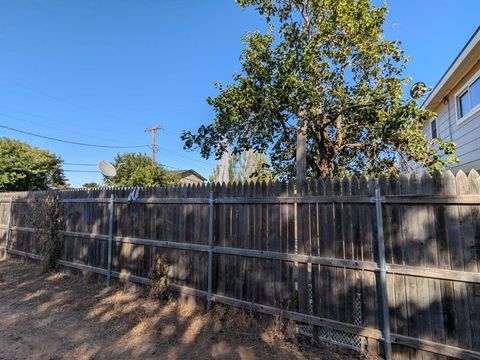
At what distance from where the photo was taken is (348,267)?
326 cm

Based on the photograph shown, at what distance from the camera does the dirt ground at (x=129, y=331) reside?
10.9 feet

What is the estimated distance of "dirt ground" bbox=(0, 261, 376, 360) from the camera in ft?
10.9

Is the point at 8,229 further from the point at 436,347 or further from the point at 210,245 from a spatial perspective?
the point at 436,347

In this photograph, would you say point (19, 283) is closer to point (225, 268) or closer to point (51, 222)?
point (51, 222)

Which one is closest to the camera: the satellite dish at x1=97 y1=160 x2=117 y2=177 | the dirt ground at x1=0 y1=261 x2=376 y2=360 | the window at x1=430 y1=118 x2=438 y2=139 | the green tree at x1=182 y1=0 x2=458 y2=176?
the dirt ground at x1=0 y1=261 x2=376 y2=360

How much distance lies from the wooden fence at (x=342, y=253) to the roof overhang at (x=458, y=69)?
4417 millimetres

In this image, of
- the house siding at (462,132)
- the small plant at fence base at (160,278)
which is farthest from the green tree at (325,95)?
the small plant at fence base at (160,278)

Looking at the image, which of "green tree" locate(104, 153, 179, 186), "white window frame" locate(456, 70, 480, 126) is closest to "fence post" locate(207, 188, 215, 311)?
"white window frame" locate(456, 70, 480, 126)

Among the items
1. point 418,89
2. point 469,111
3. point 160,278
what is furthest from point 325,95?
point 160,278

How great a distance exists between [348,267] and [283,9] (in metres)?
4.95

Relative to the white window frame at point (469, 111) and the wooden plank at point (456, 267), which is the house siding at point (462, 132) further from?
the wooden plank at point (456, 267)

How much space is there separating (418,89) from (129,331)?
230 inches

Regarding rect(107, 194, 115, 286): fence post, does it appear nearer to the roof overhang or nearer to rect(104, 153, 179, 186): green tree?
the roof overhang

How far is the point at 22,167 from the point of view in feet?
49.3
